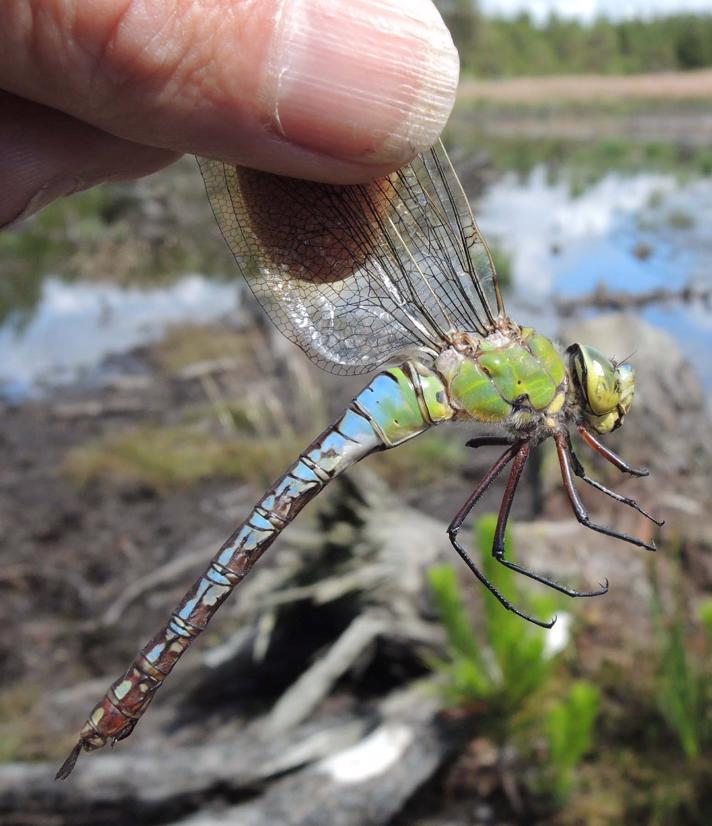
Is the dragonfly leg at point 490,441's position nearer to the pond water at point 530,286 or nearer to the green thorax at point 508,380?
the green thorax at point 508,380

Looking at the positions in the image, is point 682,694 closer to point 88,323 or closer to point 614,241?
point 88,323

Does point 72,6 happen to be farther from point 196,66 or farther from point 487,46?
point 487,46

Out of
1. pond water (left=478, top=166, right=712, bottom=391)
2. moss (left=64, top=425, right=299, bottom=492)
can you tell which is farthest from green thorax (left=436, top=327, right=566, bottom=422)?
pond water (left=478, top=166, right=712, bottom=391)

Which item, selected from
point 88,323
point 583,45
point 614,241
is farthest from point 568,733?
point 583,45

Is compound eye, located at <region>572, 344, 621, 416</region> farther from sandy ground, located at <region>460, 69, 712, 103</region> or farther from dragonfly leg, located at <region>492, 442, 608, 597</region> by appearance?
sandy ground, located at <region>460, 69, 712, 103</region>

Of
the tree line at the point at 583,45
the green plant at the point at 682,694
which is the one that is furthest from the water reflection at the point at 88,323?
the tree line at the point at 583,45

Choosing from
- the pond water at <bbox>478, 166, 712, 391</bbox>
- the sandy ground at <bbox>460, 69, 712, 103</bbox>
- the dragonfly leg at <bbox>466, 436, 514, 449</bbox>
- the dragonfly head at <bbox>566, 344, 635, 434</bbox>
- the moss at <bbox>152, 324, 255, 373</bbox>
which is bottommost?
the sandy ground at <bbox>460, 69, 712, 103</bbox>

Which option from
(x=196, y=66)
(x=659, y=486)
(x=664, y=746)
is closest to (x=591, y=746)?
(x=664, y=746)
